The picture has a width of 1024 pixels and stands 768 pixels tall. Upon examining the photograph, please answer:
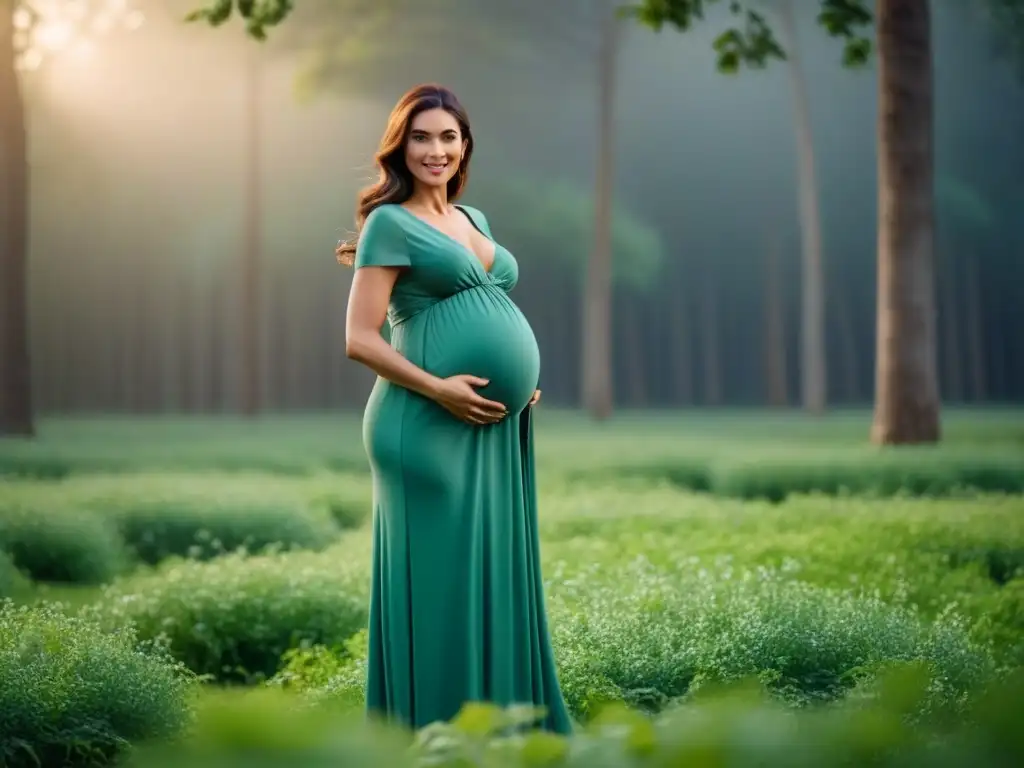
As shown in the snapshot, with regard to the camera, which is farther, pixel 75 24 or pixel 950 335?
pixel 950 335

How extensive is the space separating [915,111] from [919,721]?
410 inches

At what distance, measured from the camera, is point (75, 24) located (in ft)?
76.2

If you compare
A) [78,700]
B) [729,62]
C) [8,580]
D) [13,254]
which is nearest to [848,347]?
[729,62]

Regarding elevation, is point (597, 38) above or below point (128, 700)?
above

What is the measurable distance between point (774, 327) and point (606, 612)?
30.5 metres

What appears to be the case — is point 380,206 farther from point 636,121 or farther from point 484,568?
point 636,121

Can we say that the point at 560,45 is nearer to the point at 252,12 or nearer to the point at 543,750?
the point at 252,12

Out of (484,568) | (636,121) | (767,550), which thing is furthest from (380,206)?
(636,121)

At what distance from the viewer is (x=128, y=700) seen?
14.1 ft

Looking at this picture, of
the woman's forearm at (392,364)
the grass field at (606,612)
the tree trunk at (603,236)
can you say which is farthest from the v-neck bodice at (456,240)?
the tree trunk at (603,236)

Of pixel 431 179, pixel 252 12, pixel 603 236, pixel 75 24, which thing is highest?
pixel 75 24

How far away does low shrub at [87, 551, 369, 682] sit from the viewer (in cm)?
635

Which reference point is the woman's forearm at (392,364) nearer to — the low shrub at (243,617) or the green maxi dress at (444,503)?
the green maxi dress at (444,503)

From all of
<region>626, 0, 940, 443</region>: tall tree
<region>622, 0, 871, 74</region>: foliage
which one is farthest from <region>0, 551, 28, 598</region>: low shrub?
<region>626, 0, 940, 443</region>: tall tree
